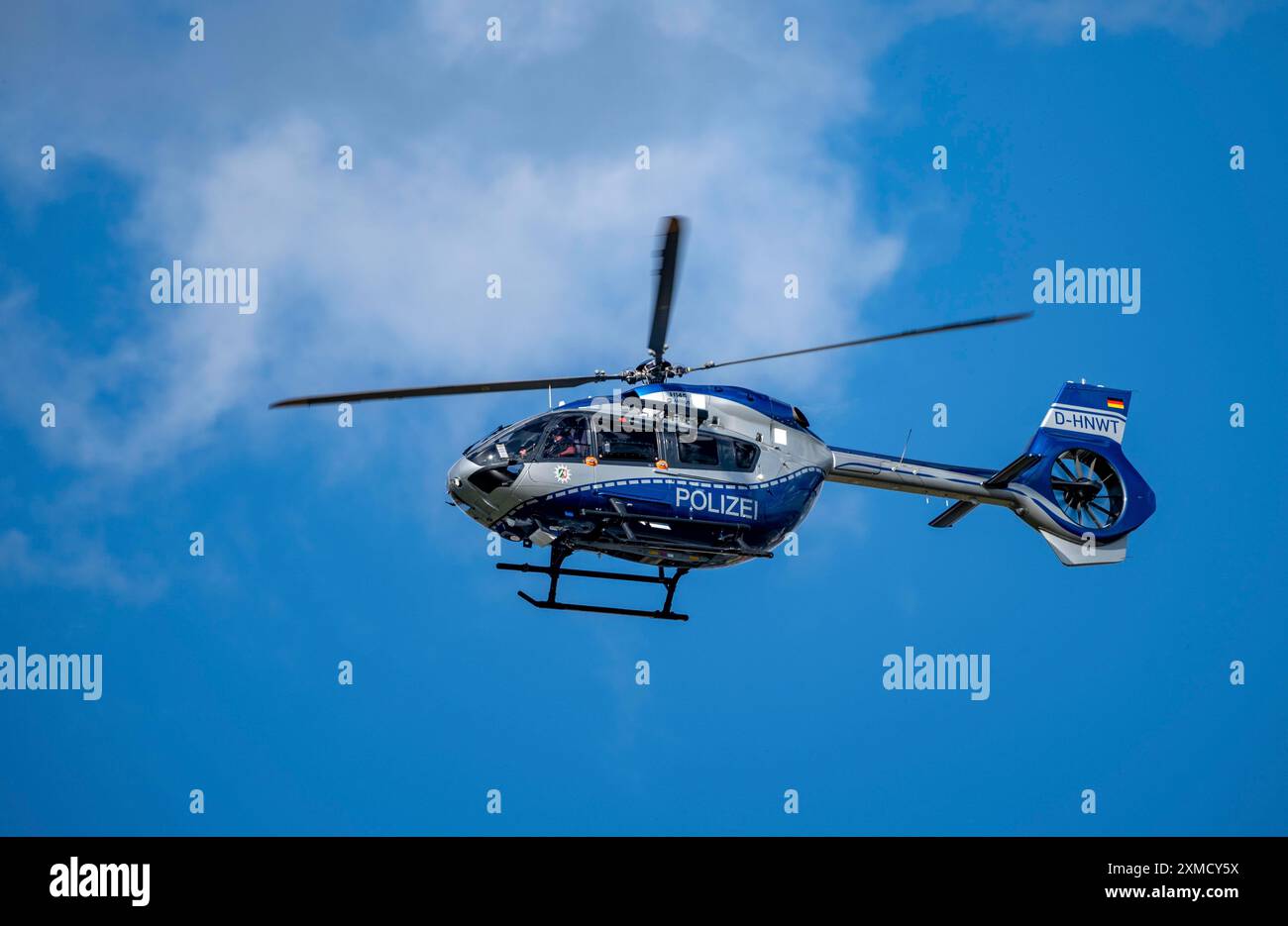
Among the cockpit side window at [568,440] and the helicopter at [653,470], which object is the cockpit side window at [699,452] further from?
the cockpit side window at [568,440]

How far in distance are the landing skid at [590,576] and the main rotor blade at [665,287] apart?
241 centimetres

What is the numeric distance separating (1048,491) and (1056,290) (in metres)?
3.18

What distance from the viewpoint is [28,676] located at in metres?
25.0

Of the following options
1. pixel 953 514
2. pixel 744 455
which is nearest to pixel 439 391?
pixel 744 455

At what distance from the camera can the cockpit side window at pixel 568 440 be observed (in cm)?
1872

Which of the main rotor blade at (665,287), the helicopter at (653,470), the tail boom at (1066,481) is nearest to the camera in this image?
the main rotor blade at (665,287)

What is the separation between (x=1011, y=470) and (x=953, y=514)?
944 mm

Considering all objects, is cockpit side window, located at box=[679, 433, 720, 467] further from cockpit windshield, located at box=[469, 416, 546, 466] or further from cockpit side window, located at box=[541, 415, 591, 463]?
cockpit windshield, located at box=[469, 416, 546, 466]

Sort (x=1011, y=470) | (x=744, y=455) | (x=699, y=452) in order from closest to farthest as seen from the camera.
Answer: (x=699, y=452)
(x=744, y=455)
(x=1011, y=470)

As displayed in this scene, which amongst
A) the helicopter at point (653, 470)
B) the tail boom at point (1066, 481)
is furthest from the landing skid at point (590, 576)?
the tail boom at point (1066, 481)

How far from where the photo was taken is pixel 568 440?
18812 millimetres

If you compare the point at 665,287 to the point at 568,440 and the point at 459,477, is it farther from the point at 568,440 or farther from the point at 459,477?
the point at 459,477
